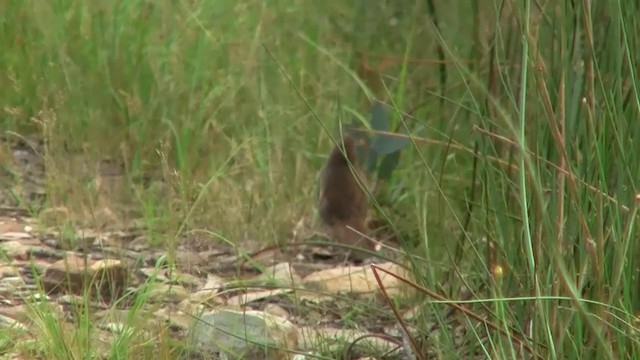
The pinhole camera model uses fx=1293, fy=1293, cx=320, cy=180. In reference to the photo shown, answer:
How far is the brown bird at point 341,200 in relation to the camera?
3324mm

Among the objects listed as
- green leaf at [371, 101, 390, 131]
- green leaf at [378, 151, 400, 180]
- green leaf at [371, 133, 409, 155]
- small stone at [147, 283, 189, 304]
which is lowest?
small stone at [147, 283, 189, 304]

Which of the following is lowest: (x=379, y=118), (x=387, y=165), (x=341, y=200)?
(x=341, y=200)

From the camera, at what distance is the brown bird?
3324mm

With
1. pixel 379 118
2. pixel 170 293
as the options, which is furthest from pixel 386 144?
pixel 170 293

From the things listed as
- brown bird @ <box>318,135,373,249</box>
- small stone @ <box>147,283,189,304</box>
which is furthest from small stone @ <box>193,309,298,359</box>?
brown bird @ <box>318,135,373,249</box>

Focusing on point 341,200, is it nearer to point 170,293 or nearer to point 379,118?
point 379,118

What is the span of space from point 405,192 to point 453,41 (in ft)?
1.45

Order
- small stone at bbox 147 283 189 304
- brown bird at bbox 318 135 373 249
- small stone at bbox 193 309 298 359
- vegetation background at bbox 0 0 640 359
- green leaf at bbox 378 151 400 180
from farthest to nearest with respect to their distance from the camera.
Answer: brown bird at bbox 318 135 373 249 < green leaf at bbox 378 151 400 180 < vegetation background at bbox 0 0 640 359 < small stone at bbox 147 283 189 304 < small stone at bbox 193 309 298 359

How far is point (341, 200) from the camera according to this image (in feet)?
10.9

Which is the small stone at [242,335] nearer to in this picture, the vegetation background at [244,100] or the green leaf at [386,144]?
the vegetation background at [244,100]

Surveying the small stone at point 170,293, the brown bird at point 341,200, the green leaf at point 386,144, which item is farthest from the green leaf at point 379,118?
the small stone at point 170,293

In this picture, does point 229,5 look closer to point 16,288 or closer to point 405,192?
point 405,192

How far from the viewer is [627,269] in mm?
1909

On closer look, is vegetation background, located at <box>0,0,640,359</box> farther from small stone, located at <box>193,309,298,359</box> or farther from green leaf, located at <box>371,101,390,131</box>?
small stone, located at <box>193,309,298,359</box>
